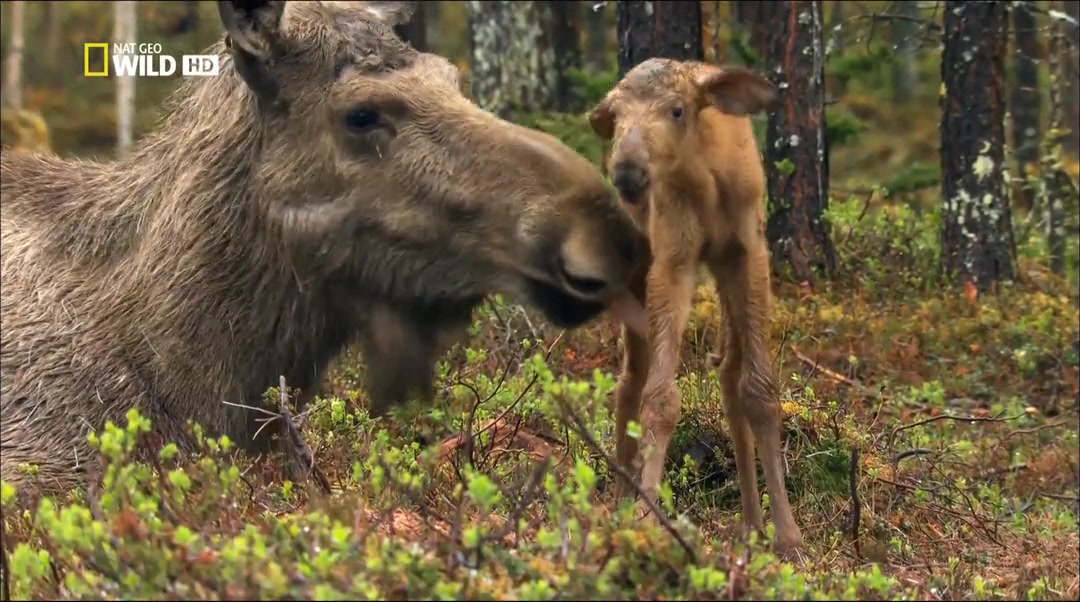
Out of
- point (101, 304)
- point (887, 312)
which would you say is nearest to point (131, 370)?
point (101, 304)

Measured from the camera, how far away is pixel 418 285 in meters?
4.62

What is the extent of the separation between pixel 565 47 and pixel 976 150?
6.26 meters

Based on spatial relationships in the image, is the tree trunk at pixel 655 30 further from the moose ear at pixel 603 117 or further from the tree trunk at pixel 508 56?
the moose ear at pixel 603 117

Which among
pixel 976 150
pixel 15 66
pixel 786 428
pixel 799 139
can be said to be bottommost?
pixel 786 428

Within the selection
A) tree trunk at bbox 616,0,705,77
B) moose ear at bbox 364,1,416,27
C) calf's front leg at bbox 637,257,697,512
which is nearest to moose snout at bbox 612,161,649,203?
calf's front leg at bbox 637,257,697,512

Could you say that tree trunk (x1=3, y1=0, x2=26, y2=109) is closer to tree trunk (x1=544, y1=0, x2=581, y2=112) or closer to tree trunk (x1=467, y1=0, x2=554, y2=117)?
tree trunk (x1=544, y1=0, x2=581, y2=112)

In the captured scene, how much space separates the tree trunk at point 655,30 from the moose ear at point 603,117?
518 cm

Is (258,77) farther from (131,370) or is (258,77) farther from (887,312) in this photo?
(887,312)

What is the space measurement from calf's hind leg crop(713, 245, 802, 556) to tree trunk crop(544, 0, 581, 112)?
9223mm

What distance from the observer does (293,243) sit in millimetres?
4746

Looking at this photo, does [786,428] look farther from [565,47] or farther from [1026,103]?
[1026,103]

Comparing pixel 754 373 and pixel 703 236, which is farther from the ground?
pixel 703 236

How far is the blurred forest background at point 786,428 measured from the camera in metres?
3.38

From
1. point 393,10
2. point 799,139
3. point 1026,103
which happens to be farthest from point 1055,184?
point 1026,103
